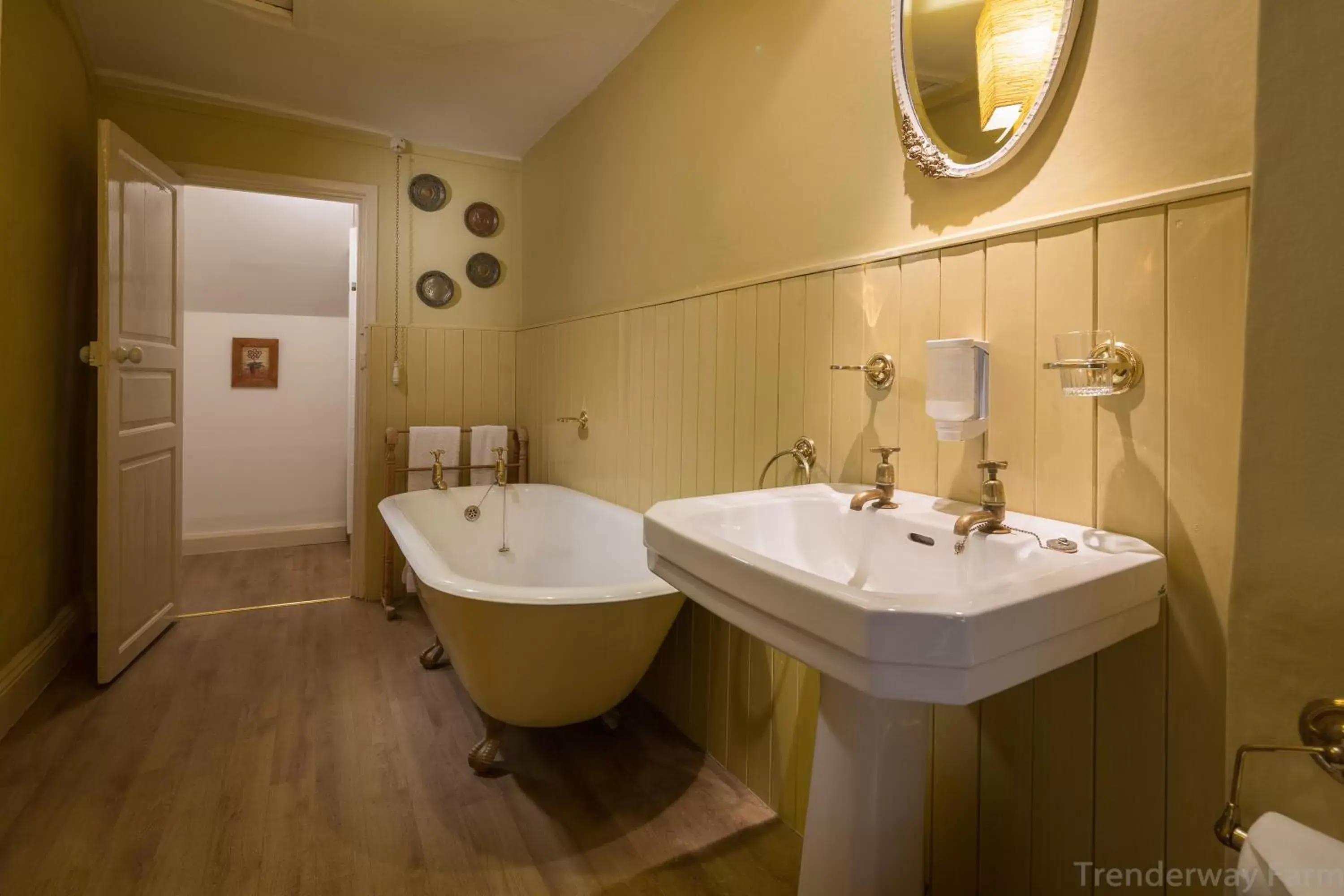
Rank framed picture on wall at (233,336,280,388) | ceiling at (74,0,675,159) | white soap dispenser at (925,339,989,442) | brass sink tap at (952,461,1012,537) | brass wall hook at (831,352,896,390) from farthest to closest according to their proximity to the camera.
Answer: framed picture on wall at (233,336,280,388), ceiling at (74,0,675,159), brass wall hook at (831,352,896,390), white soap dispenser at (925,339,989,442), brass sink tap at (952,461,1012,537)

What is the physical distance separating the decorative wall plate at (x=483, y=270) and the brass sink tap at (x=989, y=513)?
2936mm

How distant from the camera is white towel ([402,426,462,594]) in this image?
3.07 m

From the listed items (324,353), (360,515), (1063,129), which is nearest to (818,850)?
(1063,129)

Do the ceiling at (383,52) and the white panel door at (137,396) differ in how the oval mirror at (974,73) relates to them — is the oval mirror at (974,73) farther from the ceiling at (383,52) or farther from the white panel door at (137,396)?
the white panel door at (137,396)

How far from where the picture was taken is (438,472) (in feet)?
9.62

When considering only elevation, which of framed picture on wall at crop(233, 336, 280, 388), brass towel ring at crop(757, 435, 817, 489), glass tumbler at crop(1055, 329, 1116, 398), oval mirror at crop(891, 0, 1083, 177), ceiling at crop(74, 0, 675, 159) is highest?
ceiling at crop(74, 0, 675, 159)

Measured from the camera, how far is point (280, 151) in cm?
296

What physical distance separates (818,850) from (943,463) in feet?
2.28

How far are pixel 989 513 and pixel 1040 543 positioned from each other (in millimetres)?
86

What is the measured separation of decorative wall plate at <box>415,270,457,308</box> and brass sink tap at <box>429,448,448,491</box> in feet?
2.58

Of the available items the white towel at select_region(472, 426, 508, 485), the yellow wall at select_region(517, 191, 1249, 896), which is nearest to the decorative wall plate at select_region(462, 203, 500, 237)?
the white towel at select_region(472, 426, 508, 485)

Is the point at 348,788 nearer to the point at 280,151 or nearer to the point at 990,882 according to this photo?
the point at 990,882

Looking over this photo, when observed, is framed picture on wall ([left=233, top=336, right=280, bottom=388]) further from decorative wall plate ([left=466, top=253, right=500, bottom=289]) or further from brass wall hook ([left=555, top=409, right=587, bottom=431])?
brass wall hook ([left=555, top=409, right=587, bottom=431])

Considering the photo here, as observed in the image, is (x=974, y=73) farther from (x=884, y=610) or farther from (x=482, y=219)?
(x=482, y=219)
